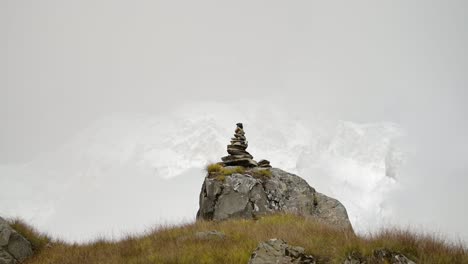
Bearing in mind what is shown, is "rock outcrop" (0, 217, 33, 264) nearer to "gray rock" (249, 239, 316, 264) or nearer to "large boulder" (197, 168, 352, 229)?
"large boulder" (197, 168, 352, 229)

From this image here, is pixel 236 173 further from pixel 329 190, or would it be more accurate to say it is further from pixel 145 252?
pixel 329 190

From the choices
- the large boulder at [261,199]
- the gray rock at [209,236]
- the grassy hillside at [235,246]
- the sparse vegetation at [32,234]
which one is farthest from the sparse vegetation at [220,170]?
the sparse vegetation at [32,234]

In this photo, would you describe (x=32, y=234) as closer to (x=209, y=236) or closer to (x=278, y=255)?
(x=209, y=236)

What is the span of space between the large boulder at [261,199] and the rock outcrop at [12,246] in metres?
8.08

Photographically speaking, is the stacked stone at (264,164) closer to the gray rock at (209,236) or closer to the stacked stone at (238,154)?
the stacked stone at (238,154)

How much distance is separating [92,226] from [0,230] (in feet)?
641

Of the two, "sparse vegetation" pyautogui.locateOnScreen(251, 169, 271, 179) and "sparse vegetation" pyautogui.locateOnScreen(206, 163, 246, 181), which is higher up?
"sparse vegetation" pyautogui.locateOnScreen(206, 163, 246, 181)

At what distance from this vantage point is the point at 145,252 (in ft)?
31.7

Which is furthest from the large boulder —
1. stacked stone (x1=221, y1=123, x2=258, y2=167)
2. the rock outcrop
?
the rock outcrop

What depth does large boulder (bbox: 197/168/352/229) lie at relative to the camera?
16.3 meters

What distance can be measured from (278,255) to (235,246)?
1.70 meters

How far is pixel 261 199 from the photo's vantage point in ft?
54.9

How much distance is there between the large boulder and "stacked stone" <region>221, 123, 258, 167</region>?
0.99 m

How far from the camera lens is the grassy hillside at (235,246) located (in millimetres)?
7320
